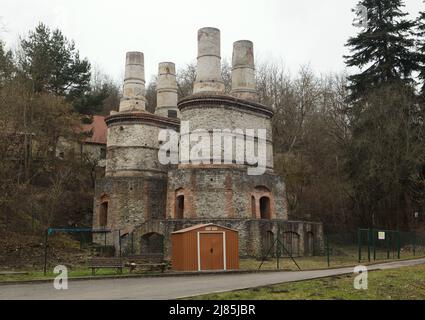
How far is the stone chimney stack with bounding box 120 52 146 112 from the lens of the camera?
3003cm

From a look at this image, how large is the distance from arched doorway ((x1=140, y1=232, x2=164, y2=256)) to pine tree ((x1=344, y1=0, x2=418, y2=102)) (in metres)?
17.1

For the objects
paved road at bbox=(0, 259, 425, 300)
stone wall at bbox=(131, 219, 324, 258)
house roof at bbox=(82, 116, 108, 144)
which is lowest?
paved road at bbox=(0, 259, 425, 300)

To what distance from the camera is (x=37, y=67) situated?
107ft

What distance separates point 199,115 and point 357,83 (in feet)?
44.4

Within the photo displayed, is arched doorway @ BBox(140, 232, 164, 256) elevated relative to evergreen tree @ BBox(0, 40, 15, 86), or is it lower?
lower

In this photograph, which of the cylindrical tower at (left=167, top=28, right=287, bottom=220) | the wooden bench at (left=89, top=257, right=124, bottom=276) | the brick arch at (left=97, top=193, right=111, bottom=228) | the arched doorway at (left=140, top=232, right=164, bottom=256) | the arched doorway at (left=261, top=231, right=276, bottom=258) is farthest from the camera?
the brick arch at (left=97, top=193, right=111, bottom=228)

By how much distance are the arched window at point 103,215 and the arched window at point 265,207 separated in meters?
9.36

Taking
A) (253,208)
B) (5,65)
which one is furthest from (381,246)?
(5,65)

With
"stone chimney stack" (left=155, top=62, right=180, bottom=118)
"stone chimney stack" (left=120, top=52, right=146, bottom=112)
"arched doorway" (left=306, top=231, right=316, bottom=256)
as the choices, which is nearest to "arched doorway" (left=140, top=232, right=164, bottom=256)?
"arched doorway" (left=306, top=231, right=316, bottom=256)

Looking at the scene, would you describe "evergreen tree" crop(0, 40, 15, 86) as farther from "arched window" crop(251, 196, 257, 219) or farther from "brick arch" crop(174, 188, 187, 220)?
"arched window" crop(251, 196, 257, 219)

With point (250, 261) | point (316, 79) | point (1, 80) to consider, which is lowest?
point (250, 261)

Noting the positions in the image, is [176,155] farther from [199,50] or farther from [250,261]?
[250,261]

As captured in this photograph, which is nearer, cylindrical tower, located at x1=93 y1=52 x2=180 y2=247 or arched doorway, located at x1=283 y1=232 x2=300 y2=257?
arched doorway, located at x1=283 y1=232 x2=300 y2=257
